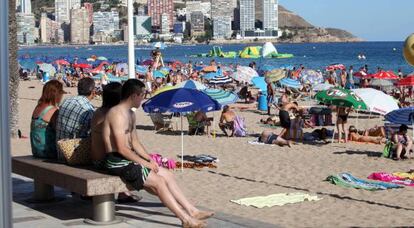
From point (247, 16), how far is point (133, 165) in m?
177

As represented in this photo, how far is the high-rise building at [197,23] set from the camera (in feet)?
579

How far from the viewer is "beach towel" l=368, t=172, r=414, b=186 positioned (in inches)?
342

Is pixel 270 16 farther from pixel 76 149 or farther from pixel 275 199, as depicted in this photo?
pixel 76 149

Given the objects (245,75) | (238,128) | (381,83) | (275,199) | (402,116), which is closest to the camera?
(275,199)

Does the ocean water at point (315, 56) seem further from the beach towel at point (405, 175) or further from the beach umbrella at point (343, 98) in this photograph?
the beach towel at point (405, 175)

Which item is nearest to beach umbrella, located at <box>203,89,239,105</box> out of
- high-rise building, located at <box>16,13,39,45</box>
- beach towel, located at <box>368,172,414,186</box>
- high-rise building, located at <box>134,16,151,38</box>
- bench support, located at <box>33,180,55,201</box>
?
beach towel, located at <box>368,172,414,186</box>

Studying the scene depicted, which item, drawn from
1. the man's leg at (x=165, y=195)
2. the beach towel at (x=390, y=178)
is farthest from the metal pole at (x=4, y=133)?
the beach towel at (x=390, y=178)

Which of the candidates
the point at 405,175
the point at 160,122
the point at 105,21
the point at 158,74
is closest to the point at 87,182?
the point at 405,175

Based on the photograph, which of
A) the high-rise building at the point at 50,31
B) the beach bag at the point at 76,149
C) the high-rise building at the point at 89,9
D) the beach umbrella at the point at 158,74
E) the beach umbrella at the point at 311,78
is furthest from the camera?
the high-rise building at the point at 50,31

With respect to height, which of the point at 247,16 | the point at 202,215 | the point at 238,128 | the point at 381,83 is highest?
the point at 247,16

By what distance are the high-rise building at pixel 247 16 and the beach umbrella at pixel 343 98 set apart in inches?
6462

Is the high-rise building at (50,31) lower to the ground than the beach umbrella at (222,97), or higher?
higher

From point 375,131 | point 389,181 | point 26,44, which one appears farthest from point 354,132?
point 26,44

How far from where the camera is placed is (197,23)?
18000 centimetres
